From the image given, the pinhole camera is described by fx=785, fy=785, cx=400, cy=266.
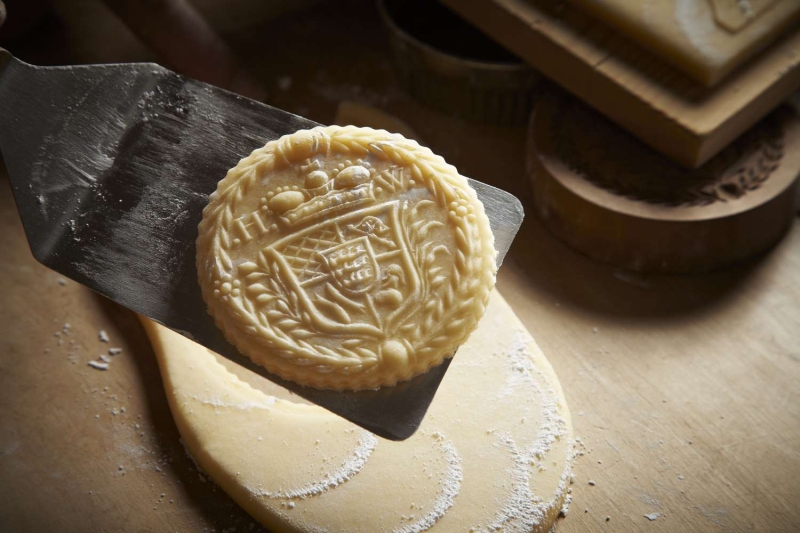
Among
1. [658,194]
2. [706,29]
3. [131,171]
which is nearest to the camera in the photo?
[131,171]

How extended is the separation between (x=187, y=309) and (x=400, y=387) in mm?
548

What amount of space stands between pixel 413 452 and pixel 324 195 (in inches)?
28.9

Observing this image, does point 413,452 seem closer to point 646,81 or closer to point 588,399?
point 588,399

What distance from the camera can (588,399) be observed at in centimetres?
234

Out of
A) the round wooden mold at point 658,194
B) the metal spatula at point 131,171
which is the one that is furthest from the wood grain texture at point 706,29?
the metal spatula at point 131,171

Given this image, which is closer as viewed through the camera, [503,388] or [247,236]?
[247,236]

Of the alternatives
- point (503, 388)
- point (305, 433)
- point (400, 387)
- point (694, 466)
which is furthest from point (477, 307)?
point (694, 466)

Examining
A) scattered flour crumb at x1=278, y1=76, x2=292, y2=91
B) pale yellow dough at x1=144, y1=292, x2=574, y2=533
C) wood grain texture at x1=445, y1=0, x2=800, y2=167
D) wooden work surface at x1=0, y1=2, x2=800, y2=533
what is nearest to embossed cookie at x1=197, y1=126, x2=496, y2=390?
pale yellow dough at x1=144, y1=292, x2=574, y2=533

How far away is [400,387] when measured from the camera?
1.74 meters

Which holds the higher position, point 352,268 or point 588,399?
point 352,268

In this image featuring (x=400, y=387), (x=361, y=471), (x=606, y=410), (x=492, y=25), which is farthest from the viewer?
(x=492, y=25)

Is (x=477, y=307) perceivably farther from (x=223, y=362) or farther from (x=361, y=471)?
(x=223, y=362)

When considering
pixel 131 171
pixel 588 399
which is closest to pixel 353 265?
pixel 131 171

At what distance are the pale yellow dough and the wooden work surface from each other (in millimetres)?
156
